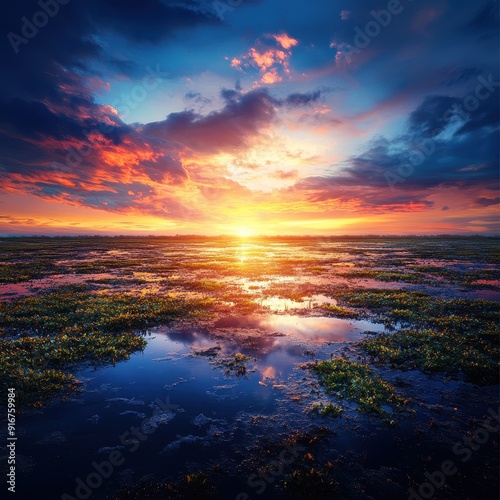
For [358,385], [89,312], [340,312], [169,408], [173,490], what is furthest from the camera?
[340,312]

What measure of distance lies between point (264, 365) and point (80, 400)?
22.5 feet

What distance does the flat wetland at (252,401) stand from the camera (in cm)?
652

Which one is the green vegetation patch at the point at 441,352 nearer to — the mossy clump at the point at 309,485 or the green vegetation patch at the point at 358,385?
the green vegetation patch at the point at 358,385

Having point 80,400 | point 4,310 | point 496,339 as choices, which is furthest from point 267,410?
point 4,310

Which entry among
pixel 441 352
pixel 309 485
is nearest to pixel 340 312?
pixel 441 352

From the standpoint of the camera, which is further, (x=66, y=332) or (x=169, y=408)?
(x=66, y=332)

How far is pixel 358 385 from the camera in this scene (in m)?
10.2

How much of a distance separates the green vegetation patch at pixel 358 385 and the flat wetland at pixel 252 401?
0.17 ft

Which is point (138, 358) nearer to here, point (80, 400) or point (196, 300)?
point (80, 400)

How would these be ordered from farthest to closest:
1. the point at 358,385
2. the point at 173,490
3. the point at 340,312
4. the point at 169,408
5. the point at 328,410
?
the point at 340,312 < the point at 358,385 < the point at 169,408 < the point at 328,410 < the point at 173,490

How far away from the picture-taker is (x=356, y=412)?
8.93m

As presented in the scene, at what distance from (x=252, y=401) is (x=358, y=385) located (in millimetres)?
3879

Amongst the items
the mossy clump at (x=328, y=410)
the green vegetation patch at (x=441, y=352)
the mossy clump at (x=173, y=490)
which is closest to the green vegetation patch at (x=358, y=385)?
the mossy clump at (x=328, y=410)

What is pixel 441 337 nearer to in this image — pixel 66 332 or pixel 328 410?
pixel 328 410
